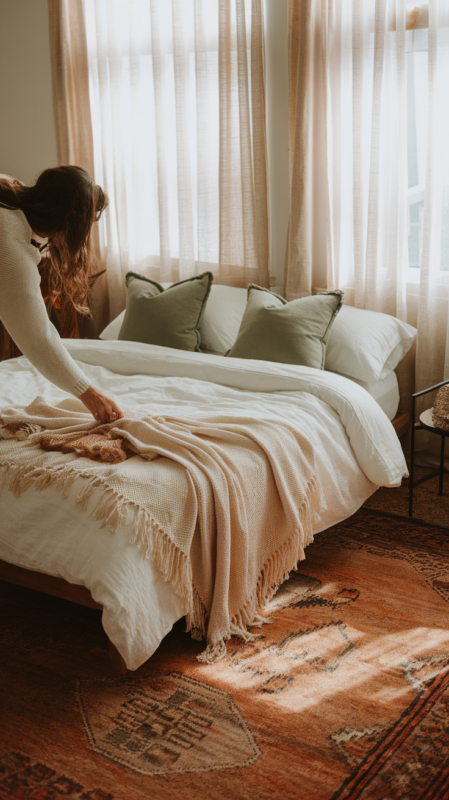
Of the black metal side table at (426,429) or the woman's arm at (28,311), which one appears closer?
the woman's arm at (28,311)

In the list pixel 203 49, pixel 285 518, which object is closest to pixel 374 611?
pixel 285 518

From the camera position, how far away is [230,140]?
3.61 metres

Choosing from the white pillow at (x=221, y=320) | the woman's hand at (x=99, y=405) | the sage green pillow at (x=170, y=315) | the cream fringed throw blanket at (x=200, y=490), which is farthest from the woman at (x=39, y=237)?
the white pillow at (x=221, y=320)

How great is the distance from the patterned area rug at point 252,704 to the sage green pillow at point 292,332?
955mm

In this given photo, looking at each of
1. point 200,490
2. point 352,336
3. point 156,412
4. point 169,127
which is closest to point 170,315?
point 352,336

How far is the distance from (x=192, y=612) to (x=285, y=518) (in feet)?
1.41

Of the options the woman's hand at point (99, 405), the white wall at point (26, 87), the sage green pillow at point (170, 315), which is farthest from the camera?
the white wall at point (26, 87)

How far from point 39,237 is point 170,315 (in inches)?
50.2

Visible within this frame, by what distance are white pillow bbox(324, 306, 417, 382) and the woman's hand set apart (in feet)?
3.91

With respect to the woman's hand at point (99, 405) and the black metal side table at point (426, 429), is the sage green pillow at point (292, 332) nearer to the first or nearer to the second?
the black metal side table at point (426, 429)

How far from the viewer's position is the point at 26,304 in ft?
6.43

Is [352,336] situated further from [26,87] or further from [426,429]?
[26,87]

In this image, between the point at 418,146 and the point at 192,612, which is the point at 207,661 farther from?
the point at 418,146

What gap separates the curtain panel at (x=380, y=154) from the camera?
305 centimetres
